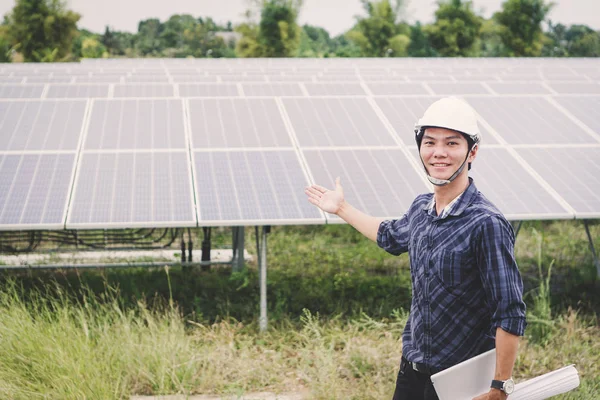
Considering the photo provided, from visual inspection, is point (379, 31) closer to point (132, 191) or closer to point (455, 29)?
point (455, 29)

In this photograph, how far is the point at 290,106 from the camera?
933 cm

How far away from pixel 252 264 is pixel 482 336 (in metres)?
7.67

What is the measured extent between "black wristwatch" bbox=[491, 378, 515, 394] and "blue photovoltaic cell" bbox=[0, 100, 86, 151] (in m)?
6.21

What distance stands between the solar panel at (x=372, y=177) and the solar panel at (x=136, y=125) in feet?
5.65

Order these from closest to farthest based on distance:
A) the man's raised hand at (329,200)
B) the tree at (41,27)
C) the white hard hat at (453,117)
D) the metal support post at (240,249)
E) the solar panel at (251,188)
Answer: the white hard hat at (453,117), the man's raised hand at (329,200), the solar panel at (251,188), the metal support post at (240,249), the tree at (41,27)

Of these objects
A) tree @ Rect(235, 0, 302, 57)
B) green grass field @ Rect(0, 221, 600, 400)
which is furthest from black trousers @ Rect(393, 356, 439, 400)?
tree @ Rect(235, 0, 302, 57)

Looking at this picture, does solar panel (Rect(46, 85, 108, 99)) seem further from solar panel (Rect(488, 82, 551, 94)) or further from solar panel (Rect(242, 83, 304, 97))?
solar panel (Rect(488, 82, 551, 94))

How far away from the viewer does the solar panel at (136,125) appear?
8.17 m

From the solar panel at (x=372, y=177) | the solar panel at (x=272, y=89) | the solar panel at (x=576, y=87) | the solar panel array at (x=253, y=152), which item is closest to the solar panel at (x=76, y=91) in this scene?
the solar panel array at (x=253, y=152)

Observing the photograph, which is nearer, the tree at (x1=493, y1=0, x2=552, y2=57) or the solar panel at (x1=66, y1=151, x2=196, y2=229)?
the solar panel at (x1=66, y1=151, x2=196, y2=229)

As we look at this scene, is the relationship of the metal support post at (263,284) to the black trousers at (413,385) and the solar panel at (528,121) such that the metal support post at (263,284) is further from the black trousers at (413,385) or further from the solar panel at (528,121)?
the black trousers at (413,385)

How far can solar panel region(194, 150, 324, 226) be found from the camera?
6945mm

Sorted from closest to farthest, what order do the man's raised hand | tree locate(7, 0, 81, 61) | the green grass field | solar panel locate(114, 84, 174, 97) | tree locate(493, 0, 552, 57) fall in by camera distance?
the man's raised hand, the green grass field, solar panel locate(114, 84, 174, 97), tree locate(7, 0, 81, 61), tree locate(493, 0, 552, 57)

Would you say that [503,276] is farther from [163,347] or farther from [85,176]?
[85,176]
